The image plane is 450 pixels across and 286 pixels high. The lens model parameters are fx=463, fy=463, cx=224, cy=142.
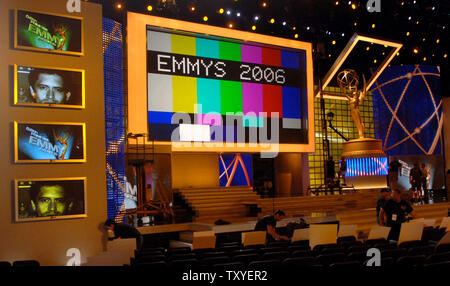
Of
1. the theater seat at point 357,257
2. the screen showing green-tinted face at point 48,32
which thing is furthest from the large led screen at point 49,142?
the theater seat at point 357,257

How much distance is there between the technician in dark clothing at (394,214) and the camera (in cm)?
888

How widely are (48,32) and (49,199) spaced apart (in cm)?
332

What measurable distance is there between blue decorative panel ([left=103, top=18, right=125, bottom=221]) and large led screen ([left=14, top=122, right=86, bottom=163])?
3080 millimetres

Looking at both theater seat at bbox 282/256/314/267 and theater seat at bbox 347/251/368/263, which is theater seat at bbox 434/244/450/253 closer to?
theater seat at bbox 347/251/368/263

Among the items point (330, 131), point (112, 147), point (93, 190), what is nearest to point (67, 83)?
point (93, 190)

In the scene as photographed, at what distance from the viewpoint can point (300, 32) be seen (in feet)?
65.1

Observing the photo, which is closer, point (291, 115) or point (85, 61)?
point (85, 61)

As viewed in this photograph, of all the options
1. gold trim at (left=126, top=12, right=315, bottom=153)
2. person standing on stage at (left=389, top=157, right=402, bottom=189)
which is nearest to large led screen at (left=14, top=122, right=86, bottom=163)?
gold trim at (left=126, top=12, right=315, bottom=153)

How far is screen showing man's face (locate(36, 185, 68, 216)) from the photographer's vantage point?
8961 millimetres

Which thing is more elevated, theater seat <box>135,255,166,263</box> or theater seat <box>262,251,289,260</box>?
theater seat <box>262,251,289,260</box>

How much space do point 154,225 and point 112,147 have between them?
8.37ft

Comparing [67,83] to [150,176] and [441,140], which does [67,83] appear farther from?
[441,140]

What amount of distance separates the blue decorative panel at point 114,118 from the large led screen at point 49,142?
10.1 feet

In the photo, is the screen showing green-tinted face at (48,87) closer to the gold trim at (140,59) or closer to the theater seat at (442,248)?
the gold trim at (140,59)
